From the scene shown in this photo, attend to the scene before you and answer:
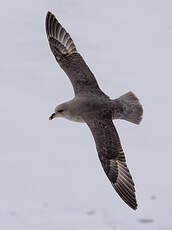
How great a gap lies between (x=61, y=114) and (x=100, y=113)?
0.63 meters

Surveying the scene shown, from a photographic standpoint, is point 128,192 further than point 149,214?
No

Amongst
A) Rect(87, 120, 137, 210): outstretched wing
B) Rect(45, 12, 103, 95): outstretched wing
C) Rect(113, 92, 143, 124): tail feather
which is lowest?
Rect(87, 120, 137, 210): outstretched wing

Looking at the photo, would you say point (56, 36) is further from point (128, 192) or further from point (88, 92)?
point (128, 192)

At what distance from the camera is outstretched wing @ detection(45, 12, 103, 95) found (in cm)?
912

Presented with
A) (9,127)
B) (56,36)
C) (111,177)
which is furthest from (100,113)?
(9,127)

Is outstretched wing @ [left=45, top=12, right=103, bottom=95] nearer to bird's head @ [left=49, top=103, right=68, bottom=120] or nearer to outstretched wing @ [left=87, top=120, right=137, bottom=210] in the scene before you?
bird's head @ [left=49, top=103, right=68, bottom=120]

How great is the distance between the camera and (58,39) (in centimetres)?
986

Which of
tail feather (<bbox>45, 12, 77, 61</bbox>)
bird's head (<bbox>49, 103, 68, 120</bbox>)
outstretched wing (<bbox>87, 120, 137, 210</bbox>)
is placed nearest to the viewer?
outstretched wing (<bbox>87, 120, 137, 210</bbox>)

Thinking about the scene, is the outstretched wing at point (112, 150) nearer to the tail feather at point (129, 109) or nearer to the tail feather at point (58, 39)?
the tail feather at point (129, 109)

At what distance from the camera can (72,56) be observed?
959 centimetres

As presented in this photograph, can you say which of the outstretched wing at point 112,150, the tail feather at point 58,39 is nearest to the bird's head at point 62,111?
the outstretched wing at point 112,150

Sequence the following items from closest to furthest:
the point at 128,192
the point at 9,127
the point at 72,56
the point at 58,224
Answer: the point at 128,192 → the point at 72,56 → the point at 58,224 → the point at 9,127

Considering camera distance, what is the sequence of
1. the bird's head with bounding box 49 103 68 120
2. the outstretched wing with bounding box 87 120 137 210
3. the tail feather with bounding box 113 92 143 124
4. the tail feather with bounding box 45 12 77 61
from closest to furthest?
the outstretched wing with bounding box 87 120 137 210 → the bird's head with bounding box 49 103 68 120 → the tail feather with bounding box 113 92 143 124 → the tail feather with bounding box 45 12 77 61

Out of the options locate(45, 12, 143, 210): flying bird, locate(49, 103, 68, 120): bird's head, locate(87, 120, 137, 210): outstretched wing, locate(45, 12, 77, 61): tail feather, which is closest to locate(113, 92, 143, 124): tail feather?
locate(45, 12, 143, 210): flying bird
